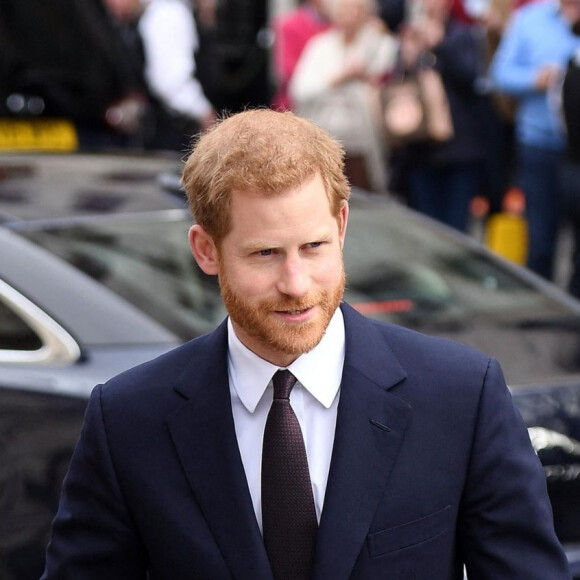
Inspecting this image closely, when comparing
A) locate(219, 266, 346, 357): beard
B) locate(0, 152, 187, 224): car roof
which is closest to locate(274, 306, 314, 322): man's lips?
locate(219, 266, 346, 357): beard

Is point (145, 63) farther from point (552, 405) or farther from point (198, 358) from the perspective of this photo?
point (198, 358)

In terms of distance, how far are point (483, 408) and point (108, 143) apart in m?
7.31

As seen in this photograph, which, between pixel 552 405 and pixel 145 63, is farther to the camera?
pixel 145 63

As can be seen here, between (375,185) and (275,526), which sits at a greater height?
(275,526)

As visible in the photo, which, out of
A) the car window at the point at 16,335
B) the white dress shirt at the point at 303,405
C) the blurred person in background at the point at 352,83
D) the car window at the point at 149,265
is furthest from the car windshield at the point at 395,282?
the blurred person in background at the point at 352,83

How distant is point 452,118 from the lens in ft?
27.2

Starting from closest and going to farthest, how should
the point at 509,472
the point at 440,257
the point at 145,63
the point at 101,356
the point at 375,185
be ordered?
the point at 509,472, the point at 101,356, the point at 440,257, the point at 375,185, the point at 145,63

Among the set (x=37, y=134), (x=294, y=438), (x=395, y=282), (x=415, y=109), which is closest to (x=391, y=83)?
(x=415, y=109)

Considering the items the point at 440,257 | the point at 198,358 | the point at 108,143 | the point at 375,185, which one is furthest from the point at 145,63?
the point at 198,358

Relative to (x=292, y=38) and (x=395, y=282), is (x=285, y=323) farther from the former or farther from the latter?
(x=292, y=38)

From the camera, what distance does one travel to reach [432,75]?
805 cm

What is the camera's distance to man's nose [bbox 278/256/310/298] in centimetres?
201

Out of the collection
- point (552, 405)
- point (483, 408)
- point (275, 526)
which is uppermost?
point (483, 408)

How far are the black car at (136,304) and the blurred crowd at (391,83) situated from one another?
2530mm
